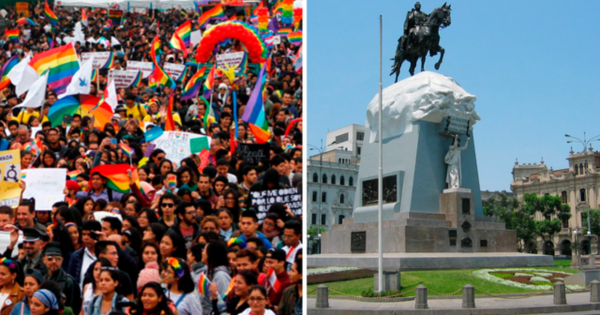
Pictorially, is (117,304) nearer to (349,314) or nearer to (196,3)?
(349,314)

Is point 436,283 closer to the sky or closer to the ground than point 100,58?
closer to the ground

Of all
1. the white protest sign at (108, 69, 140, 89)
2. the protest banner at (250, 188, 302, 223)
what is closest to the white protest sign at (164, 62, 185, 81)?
the white protest sign at (108, 69, 140, 89)

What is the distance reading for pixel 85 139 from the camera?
1306cm

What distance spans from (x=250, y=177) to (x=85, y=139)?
4.61 metres

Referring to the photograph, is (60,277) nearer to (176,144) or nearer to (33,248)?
(33,248)

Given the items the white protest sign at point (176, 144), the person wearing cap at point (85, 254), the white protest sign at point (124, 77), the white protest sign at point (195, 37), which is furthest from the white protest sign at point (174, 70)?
the person wearing cap at point (85, 254)

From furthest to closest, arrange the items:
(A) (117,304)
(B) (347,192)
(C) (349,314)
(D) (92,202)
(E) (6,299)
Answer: (B) (347,192) < (C) (349,314) < (D) (92,202) < (E) (6,299) < (A) (117,304)

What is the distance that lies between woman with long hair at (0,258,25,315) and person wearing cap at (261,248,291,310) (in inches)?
101

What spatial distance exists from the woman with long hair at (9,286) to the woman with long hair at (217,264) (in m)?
1.94

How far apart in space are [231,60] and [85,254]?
11.9 m

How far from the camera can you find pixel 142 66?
1956 cm

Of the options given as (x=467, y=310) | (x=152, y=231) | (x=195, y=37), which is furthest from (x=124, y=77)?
(x=152, y=231)

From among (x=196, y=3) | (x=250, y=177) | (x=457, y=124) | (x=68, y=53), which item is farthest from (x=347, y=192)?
(x=250, y=177)

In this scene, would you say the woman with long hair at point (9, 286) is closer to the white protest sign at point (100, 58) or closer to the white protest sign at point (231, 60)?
the white protest sign at point (231, 60)
